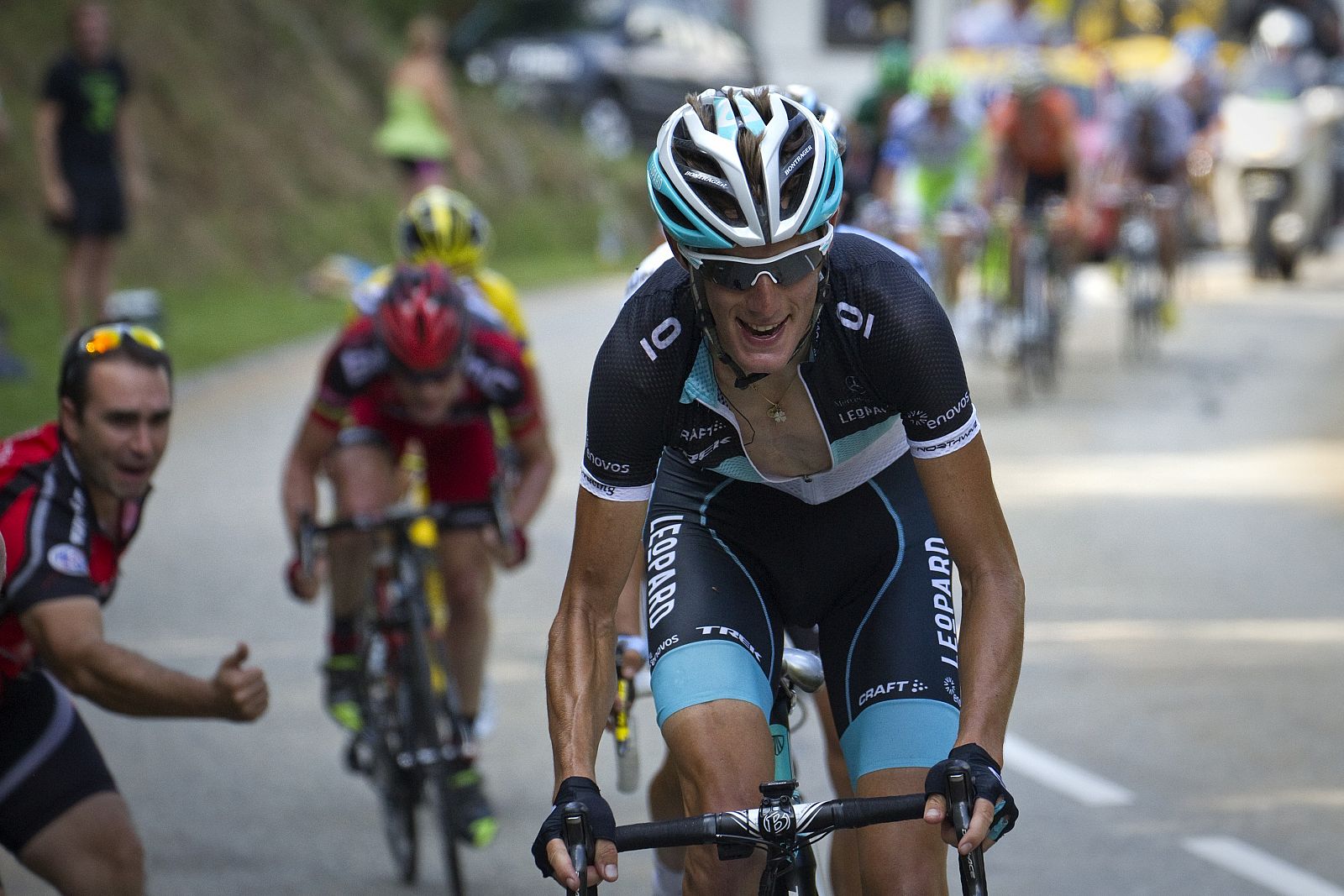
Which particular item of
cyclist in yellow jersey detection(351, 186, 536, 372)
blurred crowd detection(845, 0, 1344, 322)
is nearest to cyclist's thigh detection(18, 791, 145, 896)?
cyclist in yellow jersey detection(351, 186, 536, 372)

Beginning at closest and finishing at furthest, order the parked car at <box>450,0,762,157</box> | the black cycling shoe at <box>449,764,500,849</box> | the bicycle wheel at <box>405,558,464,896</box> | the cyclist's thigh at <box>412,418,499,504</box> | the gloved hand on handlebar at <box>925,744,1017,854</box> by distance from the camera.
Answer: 1. the gloved hand on handlebar at <box>925,744,1017,854</box>
2. the bicycle wheel at <box>405,558,464,896</box>
3. the black cycling shoe at <box>449,764,500,849</box>
4. the cyclist's thigh at <box>412,418,499,504</box>
5. the parked car at <box>450,0,762,157</box>

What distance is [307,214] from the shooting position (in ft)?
77.8

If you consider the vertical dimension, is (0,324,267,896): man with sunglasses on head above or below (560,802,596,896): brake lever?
above

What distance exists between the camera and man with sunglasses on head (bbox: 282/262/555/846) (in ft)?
20.6

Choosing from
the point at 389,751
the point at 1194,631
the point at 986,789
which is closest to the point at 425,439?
the point at 389,751

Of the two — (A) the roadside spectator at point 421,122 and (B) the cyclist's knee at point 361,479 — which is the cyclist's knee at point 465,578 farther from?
(A) the roadside spectator at point 421,122

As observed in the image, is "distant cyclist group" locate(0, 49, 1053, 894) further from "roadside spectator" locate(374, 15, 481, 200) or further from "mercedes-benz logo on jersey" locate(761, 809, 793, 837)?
"roadside spectator" locate(374, 15, 481, 200)

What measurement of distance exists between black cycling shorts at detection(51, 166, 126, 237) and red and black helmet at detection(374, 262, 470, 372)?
9484mm

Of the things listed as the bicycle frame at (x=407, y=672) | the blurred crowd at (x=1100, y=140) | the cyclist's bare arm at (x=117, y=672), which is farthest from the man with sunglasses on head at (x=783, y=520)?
the blurred crowd at (x=1100, y=140)

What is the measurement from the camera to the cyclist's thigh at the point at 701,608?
3965mm

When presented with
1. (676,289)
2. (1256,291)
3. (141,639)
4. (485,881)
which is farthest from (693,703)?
(1256,291)

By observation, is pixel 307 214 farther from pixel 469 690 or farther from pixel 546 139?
pixel 469 690

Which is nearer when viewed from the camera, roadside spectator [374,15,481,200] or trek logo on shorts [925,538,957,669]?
trek logo on shorts [925,538,957,669]

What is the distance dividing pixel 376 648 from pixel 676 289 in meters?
2.92
